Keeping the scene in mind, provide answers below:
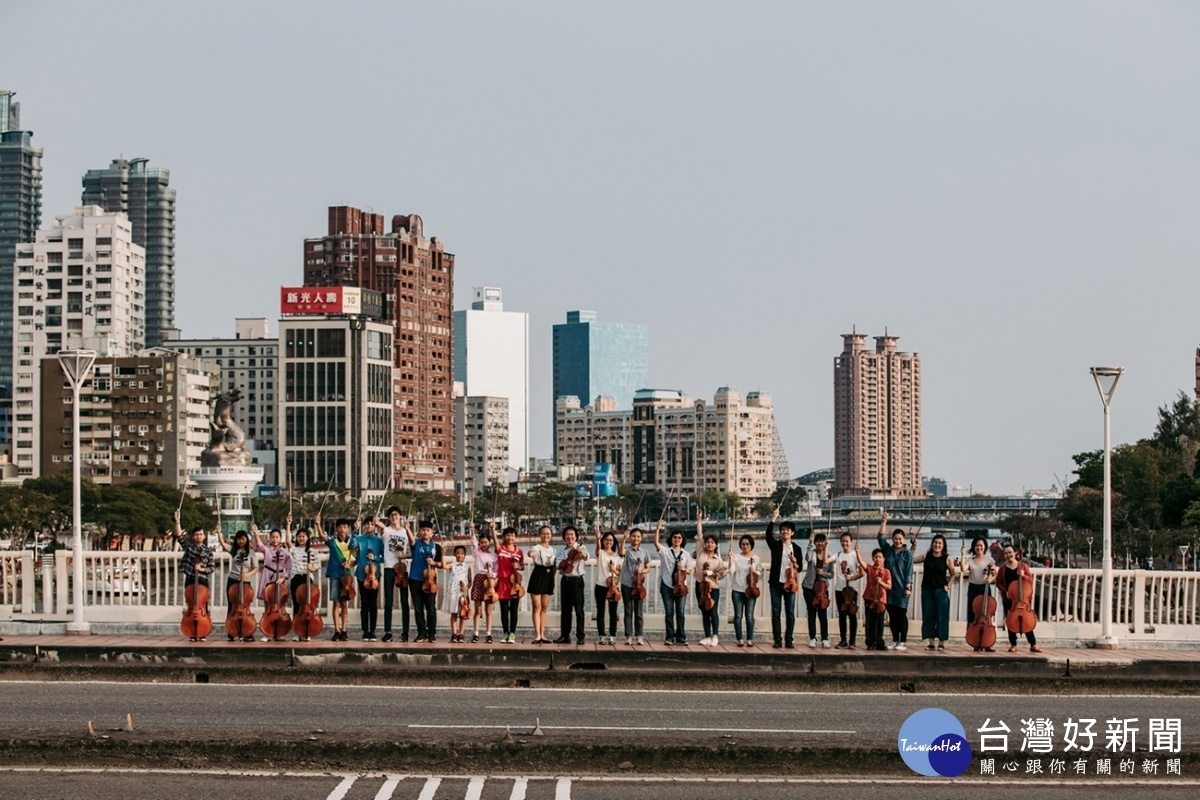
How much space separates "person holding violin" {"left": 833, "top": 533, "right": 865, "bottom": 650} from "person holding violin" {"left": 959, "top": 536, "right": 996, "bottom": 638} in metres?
1.45

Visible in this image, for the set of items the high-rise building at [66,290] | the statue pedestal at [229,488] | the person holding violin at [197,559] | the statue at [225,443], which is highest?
the high-rise building at [66,290]

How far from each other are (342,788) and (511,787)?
4.19 ft

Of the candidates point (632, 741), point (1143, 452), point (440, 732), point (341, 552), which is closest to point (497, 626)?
point (341, 552)

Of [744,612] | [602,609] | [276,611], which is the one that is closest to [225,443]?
[276,611]

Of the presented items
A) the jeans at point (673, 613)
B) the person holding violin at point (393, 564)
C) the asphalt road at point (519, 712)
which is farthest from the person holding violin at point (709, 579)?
the person holding violin at point (393, 564)

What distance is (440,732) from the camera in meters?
14.5

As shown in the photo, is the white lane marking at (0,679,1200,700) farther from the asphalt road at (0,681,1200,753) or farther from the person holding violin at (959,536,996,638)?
the person holding violin at (959,536,996,638)

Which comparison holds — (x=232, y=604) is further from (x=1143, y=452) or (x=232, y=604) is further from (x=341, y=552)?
(x=1143, y=452)

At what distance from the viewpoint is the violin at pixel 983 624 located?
21438mm

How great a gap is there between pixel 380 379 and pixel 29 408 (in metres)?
40.3

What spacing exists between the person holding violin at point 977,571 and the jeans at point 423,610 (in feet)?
24.0

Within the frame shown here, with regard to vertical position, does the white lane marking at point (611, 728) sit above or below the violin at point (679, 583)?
below

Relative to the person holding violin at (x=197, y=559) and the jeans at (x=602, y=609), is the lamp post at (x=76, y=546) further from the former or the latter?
the jeans at (x=602, y=609)

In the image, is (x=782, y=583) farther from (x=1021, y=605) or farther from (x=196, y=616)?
(x=196, y=616)
